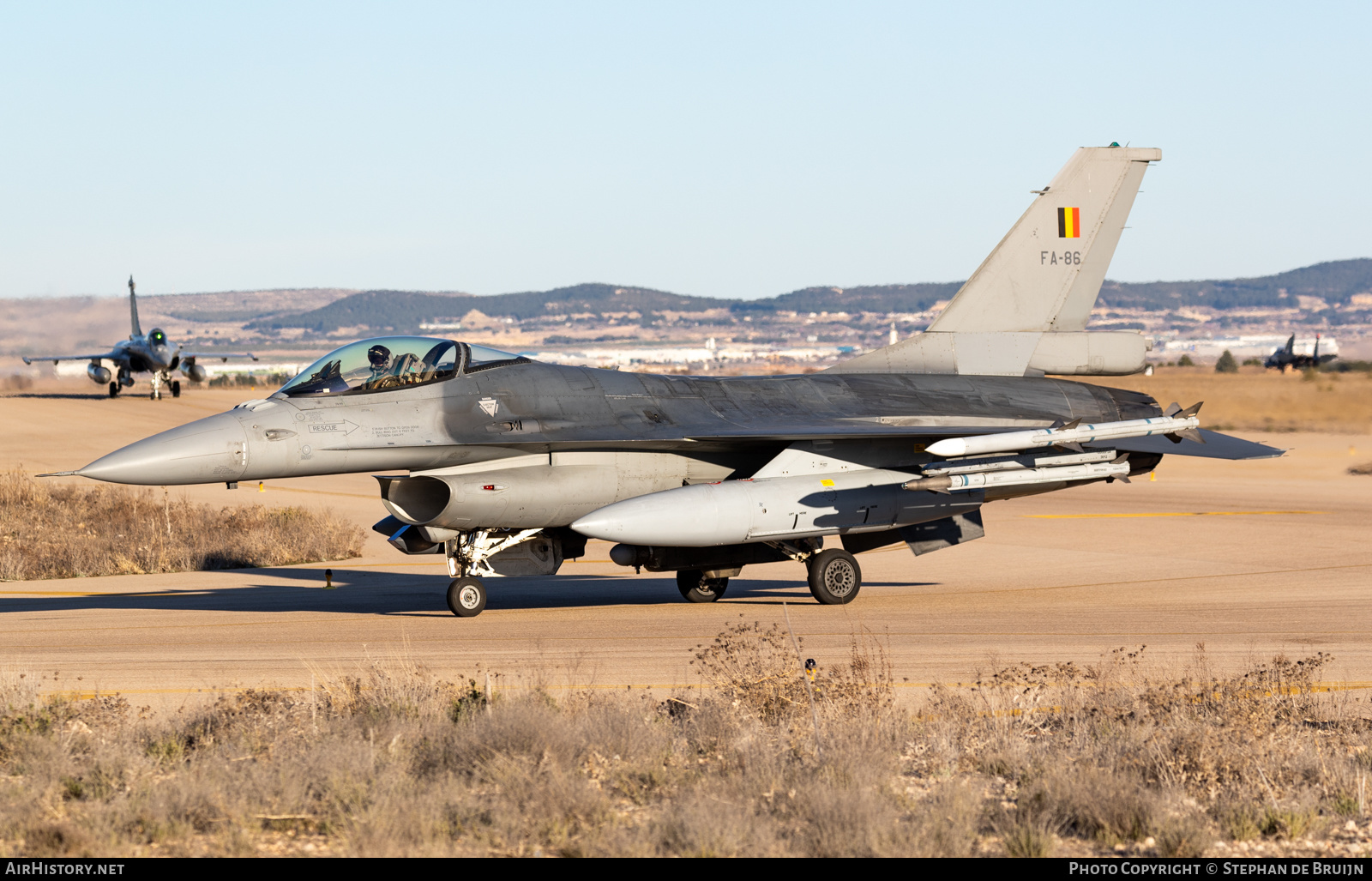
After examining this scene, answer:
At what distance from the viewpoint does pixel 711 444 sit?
15.1 metres

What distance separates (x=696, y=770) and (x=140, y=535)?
1716 cm

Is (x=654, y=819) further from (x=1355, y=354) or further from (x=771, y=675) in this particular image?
(x=1355, y=354)

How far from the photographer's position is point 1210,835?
6.41 m

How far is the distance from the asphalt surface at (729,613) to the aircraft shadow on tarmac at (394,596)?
0.23ft

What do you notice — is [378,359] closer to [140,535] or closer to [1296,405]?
[140,535]

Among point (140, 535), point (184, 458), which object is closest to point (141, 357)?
point (140, 535)

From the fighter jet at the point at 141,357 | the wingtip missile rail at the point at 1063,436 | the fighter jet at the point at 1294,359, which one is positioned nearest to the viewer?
the wingtip missile rail at the point at 1063,436

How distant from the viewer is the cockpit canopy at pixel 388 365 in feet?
44.5

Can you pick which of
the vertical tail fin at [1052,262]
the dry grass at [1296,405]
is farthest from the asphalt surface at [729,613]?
the dry grass at [1296,405]

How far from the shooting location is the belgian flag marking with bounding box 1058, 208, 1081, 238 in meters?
18.2

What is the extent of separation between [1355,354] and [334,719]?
74441mm

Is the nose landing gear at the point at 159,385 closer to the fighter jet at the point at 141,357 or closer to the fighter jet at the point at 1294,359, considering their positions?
the fighter jet at the point at 141,357

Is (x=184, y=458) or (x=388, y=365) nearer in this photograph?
(x=184, y=458)
